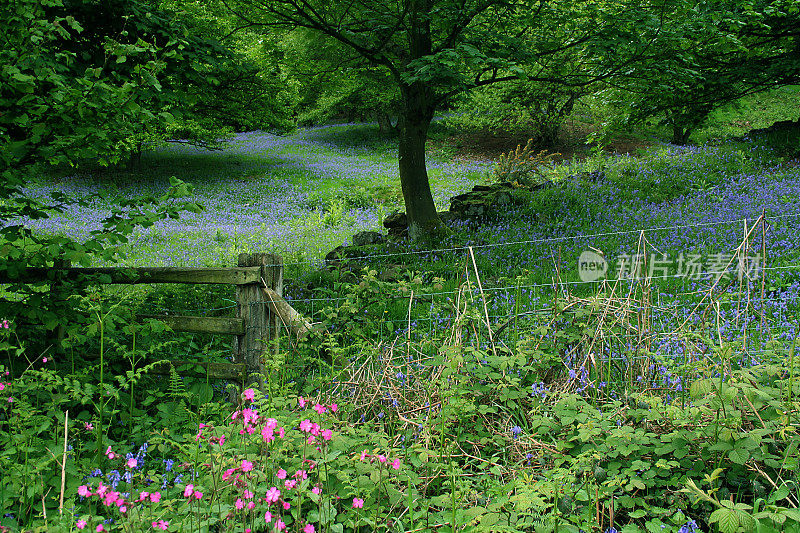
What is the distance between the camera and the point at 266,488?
2477 millimetres

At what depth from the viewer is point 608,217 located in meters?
9.52

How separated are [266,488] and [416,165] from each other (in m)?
7.86

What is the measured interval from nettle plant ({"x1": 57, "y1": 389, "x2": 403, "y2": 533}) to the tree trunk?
7.04 metres

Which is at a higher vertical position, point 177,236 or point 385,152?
point 385,152

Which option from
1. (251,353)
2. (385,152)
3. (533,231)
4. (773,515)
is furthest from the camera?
(385,152)

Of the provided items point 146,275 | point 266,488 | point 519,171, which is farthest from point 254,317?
point 519,171

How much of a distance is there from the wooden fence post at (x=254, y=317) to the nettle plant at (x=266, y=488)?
4.81 feet

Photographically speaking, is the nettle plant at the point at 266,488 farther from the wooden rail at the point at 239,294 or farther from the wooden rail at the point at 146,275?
the wooden rail at the point at 146,275

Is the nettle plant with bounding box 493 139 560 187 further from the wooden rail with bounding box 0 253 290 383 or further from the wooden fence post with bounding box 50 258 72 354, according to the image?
the wooden fence post with bounding box 50 258 72 354

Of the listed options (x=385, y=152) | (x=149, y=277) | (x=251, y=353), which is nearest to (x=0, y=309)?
(x=149, y=277)

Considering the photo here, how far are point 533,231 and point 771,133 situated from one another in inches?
416

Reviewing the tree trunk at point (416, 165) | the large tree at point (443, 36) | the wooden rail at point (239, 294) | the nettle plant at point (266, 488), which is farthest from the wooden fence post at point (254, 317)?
the tree trunk at point (416, 165)

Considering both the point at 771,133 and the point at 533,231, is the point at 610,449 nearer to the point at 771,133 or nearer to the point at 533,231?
the point at 533,231

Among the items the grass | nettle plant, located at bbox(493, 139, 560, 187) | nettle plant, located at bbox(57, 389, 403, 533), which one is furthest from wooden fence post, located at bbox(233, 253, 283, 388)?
nettle plant, located at bbox(493, 139, 560, 187)
